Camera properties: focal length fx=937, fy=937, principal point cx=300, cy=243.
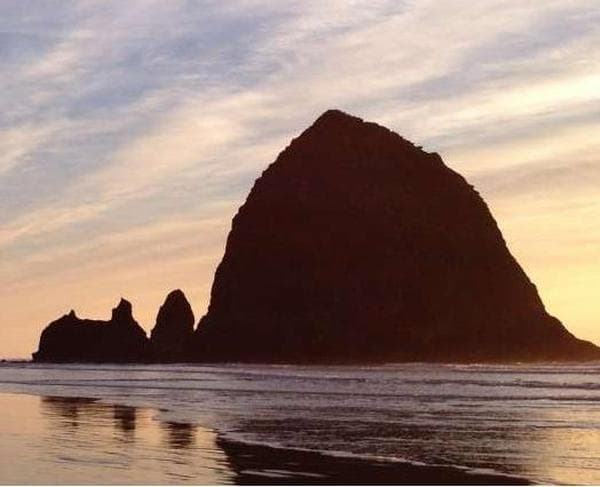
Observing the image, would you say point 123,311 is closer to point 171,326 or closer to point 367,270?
point 171,326

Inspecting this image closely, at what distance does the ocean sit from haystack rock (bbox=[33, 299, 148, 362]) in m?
131

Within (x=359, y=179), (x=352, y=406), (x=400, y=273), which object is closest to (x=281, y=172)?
(x=359, y=179)

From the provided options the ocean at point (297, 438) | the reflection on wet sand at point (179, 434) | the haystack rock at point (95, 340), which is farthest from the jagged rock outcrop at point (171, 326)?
the reflection on wet sand at point (179, 434)

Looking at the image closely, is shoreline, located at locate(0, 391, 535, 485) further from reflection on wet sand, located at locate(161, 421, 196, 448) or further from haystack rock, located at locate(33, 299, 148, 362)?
haystack rock, located at locate(33, 299, 148, 362)

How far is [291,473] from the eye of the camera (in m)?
17.9

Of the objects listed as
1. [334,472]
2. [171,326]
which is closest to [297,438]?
[334,472]

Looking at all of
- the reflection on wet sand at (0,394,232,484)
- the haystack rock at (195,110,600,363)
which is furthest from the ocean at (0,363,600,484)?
the haystack rock at (195,110,600,363)

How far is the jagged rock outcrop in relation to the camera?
505 feet

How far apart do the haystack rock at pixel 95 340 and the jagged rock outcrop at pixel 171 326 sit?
881cm

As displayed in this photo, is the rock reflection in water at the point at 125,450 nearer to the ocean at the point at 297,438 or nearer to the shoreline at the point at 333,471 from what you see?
the ocean at the point at 297,438

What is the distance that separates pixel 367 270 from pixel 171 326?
39.0 m

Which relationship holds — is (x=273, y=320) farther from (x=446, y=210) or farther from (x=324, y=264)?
(x=446, y=210)

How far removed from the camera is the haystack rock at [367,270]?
424 feet

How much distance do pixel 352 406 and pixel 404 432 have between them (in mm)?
11142
